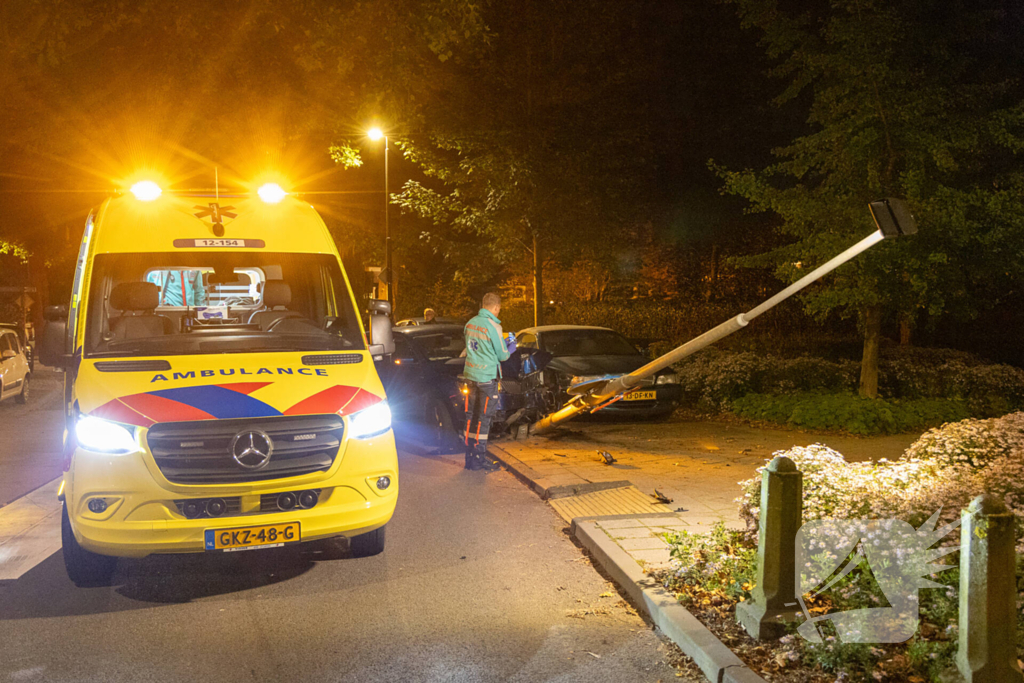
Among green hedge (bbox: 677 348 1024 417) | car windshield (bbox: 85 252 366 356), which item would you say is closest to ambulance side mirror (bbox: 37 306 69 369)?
car windshield (bbox: 85 252 366 356)

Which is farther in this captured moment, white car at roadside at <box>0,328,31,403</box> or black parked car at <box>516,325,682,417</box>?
white car at roadside at <box>0,328,31,403</box>

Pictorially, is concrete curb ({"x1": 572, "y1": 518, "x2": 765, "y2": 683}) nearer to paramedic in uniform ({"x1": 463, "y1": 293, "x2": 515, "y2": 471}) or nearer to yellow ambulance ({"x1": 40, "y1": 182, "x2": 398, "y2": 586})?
yellow ambulance ({"x1": 40, "y1": 182, "x2": 398, "y2": 586})

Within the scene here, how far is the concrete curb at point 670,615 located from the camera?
13.4 feet

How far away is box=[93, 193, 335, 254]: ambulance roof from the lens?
6516mm

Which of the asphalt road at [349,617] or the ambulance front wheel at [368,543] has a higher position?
the ambulance front wheel at [368,543]

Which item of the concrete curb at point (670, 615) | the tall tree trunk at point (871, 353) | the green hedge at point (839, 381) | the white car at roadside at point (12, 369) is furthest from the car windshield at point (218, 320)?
the white car at roadside at point (12, 369)

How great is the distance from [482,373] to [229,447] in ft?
15.1

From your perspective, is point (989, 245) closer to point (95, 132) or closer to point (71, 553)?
point (71, 553)

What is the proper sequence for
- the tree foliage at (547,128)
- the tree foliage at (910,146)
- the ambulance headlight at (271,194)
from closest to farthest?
the ambulance headlight at (271,194)
the tree foliage at (910,146)
the tree foliage at (547,128)

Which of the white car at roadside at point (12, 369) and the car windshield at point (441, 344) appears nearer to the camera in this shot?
the car windshield at point (441, 344)

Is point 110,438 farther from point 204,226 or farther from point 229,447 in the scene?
point 204,226

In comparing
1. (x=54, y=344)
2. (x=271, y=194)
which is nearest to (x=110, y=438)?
(x=54, y=344)

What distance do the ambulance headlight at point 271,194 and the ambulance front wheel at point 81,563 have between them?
9.56 ft

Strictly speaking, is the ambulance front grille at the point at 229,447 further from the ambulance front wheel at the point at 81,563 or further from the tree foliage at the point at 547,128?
the tree foliage at the point at 547,128
